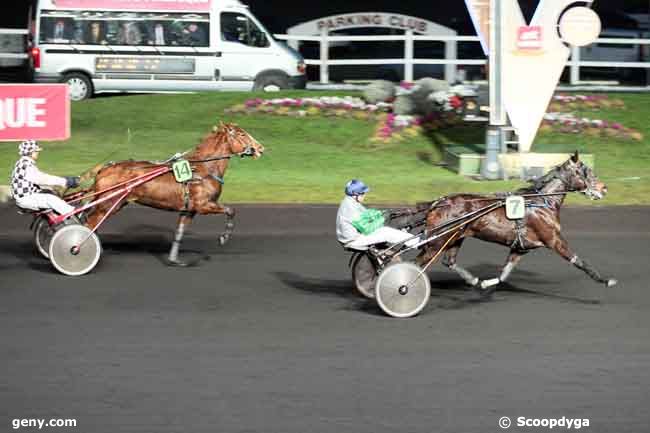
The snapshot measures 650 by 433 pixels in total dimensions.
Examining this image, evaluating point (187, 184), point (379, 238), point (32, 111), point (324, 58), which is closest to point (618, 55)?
point (324, 58)

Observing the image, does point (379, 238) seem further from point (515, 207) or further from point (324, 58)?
point (324, 58)

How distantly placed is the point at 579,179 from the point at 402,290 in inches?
92.6

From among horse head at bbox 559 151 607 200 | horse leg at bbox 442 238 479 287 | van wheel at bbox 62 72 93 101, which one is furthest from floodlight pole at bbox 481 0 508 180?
van wheel at bbox 62 72 93 101

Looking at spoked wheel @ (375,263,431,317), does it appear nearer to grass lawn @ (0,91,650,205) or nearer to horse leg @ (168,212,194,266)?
horse leg @ (168,212,194,266)

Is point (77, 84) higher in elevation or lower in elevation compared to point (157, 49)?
lower

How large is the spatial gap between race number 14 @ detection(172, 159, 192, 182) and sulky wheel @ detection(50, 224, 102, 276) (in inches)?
47.8

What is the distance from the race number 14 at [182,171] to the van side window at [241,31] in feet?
47.0

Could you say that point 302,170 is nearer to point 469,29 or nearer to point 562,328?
point 562,328

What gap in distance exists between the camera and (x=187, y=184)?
44.8 ft

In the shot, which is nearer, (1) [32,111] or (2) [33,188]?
(2) [33,188]

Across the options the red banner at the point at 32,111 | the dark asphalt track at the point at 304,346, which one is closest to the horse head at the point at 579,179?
the dark asphalt track at the point at 304,346

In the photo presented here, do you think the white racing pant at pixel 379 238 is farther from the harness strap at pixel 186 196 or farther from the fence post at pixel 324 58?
the fence post at pixel 324 58

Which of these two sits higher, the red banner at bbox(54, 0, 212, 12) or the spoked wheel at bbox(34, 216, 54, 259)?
the red banner at bbox(54, 0, 212, 12)

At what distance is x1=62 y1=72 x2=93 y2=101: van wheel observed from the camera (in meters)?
27.2
